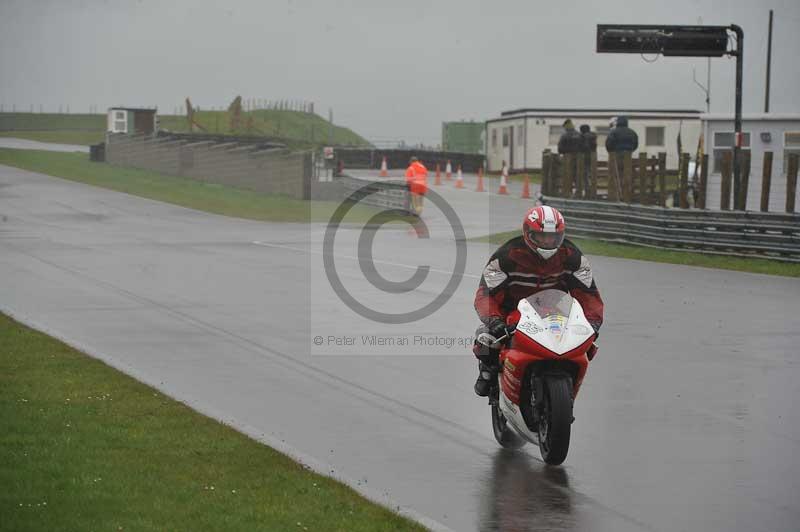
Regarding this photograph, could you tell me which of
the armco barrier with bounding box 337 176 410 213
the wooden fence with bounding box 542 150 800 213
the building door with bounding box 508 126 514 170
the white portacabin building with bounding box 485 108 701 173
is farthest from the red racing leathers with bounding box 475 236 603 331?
the building door with bounding box 508 126 514 170

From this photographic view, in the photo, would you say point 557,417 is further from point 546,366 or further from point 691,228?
point 691,228

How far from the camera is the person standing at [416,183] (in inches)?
1517

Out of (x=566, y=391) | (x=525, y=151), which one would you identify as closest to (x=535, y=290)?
(x=566, y=391)

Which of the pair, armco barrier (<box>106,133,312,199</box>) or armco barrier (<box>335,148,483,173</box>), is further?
armco barrier (<box>335,148,483,173</box>)

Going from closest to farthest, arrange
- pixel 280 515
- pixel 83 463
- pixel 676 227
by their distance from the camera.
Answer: pixel 280 515
pixel 83 463
pixel 676 227

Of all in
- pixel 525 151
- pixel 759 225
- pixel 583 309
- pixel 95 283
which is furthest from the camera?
pixel 525 151

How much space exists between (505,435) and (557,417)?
Result: 1012mm

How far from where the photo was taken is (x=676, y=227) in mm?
27500

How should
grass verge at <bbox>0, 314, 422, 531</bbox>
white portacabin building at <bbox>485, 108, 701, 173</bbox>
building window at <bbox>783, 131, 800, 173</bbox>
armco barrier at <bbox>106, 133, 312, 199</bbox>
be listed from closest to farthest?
grass verge at <bbox>0, 314, 422, 531</bbox>
building window at <bbox>783, 131, 800, 173</bbox>
armco barrier at <bbox>106, 133, 312, 199</bbox>
white portacabin building at <bbox>485, 108, 701, 173</bbox>

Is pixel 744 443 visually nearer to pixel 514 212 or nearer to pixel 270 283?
pixel 270 283

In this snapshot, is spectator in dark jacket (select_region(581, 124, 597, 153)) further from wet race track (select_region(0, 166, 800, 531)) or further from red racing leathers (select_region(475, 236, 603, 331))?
red racing leathers (select_region(475, 236, 603, 331))

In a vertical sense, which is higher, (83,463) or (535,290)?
(535,290)

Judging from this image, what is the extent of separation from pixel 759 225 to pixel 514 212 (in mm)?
17179

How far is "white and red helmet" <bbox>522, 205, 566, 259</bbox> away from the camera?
844 cm
